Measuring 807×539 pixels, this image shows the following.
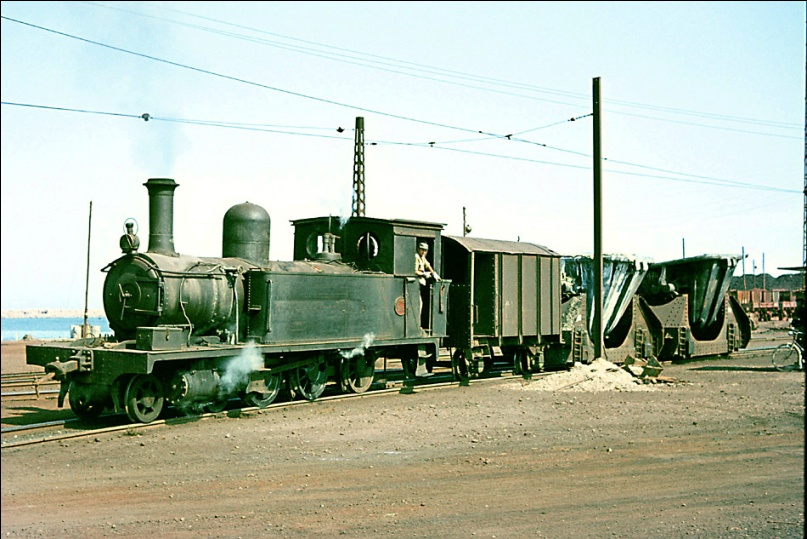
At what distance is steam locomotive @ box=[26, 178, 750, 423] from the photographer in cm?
1115

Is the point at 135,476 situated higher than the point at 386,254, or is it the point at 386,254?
the point at 386,254

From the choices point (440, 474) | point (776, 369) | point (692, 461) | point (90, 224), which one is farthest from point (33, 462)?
point (90, 224)

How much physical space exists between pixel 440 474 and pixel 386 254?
7.39 m

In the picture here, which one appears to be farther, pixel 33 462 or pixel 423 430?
pixel 423 430

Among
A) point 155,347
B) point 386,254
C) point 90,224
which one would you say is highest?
point 90,224

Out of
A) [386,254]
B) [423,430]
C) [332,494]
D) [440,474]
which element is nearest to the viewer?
[332,494]

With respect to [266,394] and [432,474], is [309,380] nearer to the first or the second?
[266,394]

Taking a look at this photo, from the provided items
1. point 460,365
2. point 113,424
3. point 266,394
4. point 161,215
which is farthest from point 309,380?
point 460,365

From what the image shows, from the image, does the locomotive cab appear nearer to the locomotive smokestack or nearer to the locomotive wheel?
the locomotive smokestack

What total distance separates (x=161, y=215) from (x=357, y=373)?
4.97 meters

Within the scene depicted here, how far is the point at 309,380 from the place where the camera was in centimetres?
1356

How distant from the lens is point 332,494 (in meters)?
6.88

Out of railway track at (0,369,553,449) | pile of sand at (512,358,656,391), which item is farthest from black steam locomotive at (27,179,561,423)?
pile of sand at (512,358,656,391)

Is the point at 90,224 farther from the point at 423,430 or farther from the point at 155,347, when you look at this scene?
the point at 423,430
